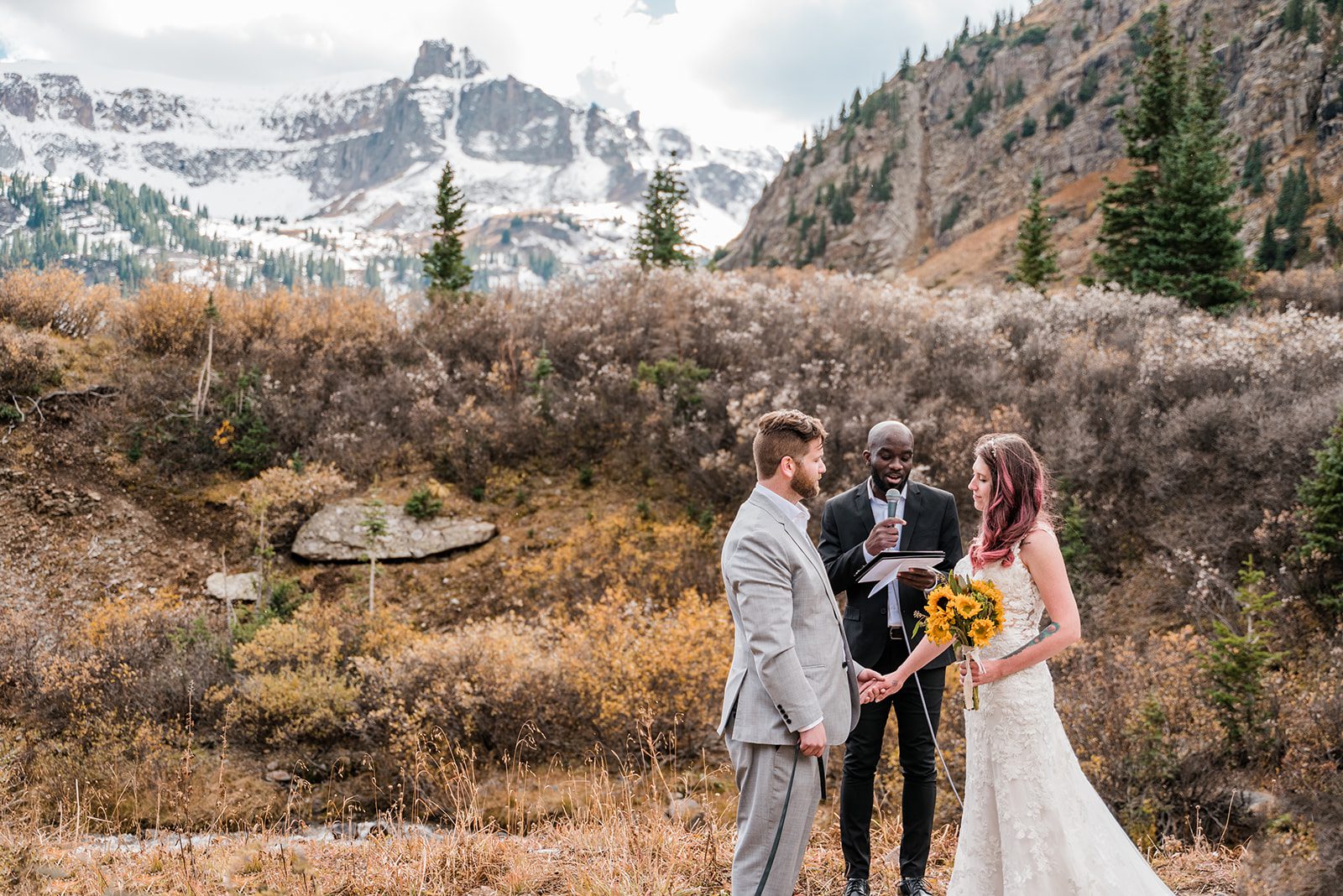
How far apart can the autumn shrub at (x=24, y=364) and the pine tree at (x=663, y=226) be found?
1933 cm

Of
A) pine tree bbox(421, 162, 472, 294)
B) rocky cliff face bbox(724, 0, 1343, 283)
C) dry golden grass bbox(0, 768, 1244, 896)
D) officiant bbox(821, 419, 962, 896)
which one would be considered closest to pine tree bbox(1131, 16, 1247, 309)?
dry golden grass bbox(0, 768, 1244, 896)

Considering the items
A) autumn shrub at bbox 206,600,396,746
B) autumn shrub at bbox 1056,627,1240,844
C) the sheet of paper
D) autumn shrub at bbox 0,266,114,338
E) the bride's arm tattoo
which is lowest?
autumn shrub at bbox 206,600,396,746

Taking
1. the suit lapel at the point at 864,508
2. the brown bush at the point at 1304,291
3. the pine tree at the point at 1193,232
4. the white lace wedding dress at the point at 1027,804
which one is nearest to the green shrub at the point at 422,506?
the suit lapel at the point at 864,508

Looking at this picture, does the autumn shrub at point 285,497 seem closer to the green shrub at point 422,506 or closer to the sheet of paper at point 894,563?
the green shrub at point 422,506

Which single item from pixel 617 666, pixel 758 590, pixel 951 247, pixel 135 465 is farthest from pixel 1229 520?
pixel 951 247

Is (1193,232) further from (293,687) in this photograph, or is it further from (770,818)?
(293,687)

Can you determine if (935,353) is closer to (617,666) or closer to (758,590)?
(617,666)

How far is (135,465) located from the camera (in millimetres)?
13867

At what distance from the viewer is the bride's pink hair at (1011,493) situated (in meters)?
2.86

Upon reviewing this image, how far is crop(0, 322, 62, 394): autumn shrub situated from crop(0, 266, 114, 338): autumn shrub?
984mm

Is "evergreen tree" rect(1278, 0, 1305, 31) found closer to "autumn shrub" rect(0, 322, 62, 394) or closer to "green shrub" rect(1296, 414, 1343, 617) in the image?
"green shrub" rect(1296, 414, 1343, 617)

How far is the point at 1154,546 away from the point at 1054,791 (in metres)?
8.64

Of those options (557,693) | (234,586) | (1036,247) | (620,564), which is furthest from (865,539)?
(1036,247)

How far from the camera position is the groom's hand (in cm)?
251
